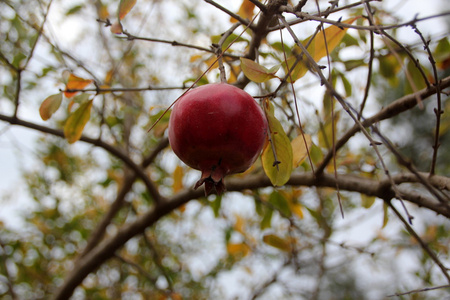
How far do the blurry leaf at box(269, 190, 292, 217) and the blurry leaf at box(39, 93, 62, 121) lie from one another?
26.7 inches

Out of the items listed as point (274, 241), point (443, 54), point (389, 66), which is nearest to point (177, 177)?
point (274, 241)

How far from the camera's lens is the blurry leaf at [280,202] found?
1.19m

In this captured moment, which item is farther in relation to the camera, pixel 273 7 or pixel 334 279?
pixel 334 279

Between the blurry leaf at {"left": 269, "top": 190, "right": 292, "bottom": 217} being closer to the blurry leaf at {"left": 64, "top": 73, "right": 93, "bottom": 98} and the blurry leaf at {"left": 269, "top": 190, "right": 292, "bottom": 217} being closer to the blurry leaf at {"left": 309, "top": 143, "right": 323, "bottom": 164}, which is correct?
the blurry leaf at {"left": 309, "top": 143, "right": 323, "bottom": 164}

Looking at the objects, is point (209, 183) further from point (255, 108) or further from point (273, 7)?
point (273, 7)

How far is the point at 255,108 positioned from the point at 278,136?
0.12m

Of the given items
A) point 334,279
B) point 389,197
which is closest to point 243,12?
point 389,197

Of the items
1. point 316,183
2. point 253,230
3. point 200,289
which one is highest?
point 253,230

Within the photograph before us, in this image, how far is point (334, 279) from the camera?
5578 millimetres

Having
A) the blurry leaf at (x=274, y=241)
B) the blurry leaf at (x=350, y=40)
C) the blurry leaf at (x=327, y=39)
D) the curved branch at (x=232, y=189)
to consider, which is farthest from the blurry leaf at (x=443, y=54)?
the blurry leaf at (x=274, y=241)

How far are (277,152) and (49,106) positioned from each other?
0.53 m

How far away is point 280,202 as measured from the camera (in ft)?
3.94

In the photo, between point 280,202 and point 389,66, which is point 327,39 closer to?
point 389,66

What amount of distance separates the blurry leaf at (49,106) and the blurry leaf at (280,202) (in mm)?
677
